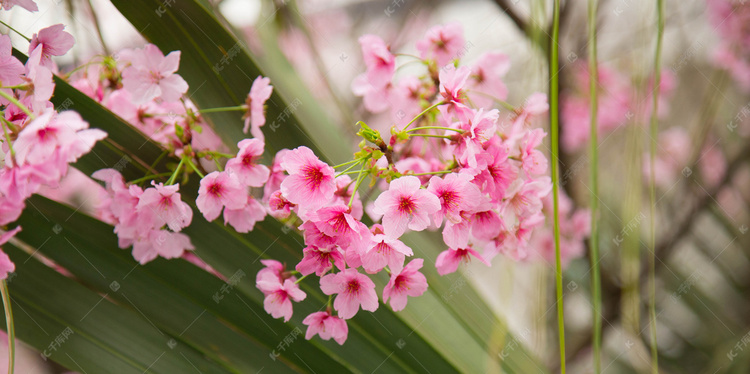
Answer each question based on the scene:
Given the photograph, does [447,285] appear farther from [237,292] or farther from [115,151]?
[115,151]

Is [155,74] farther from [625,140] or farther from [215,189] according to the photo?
[625,140]

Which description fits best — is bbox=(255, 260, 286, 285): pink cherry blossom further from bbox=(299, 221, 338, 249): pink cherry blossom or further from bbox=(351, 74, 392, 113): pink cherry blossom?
bbox=(351, 74, 392, 113): pink cherry blossom

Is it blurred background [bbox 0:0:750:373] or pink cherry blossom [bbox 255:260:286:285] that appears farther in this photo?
blurred background [bbox 0:0:750:373]

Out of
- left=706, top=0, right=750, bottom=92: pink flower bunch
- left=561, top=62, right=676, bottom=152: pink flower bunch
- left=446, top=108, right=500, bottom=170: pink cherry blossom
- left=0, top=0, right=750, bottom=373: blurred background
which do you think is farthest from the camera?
left=561, top=62, right=676, bottom=152: pink flower bunch

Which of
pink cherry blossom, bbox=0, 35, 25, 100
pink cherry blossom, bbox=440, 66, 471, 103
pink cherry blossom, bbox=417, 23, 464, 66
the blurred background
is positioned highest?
pink cherry blossom, bbox=0, 35, 25, 100

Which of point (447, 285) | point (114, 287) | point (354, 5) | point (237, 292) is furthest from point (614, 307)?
point (354, 5)

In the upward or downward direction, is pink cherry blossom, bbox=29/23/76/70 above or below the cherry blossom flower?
above

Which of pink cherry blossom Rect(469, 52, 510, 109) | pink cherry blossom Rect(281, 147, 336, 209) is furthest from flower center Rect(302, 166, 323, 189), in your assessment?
pink cherry blossom Rect(469, 52, 510, 109)
